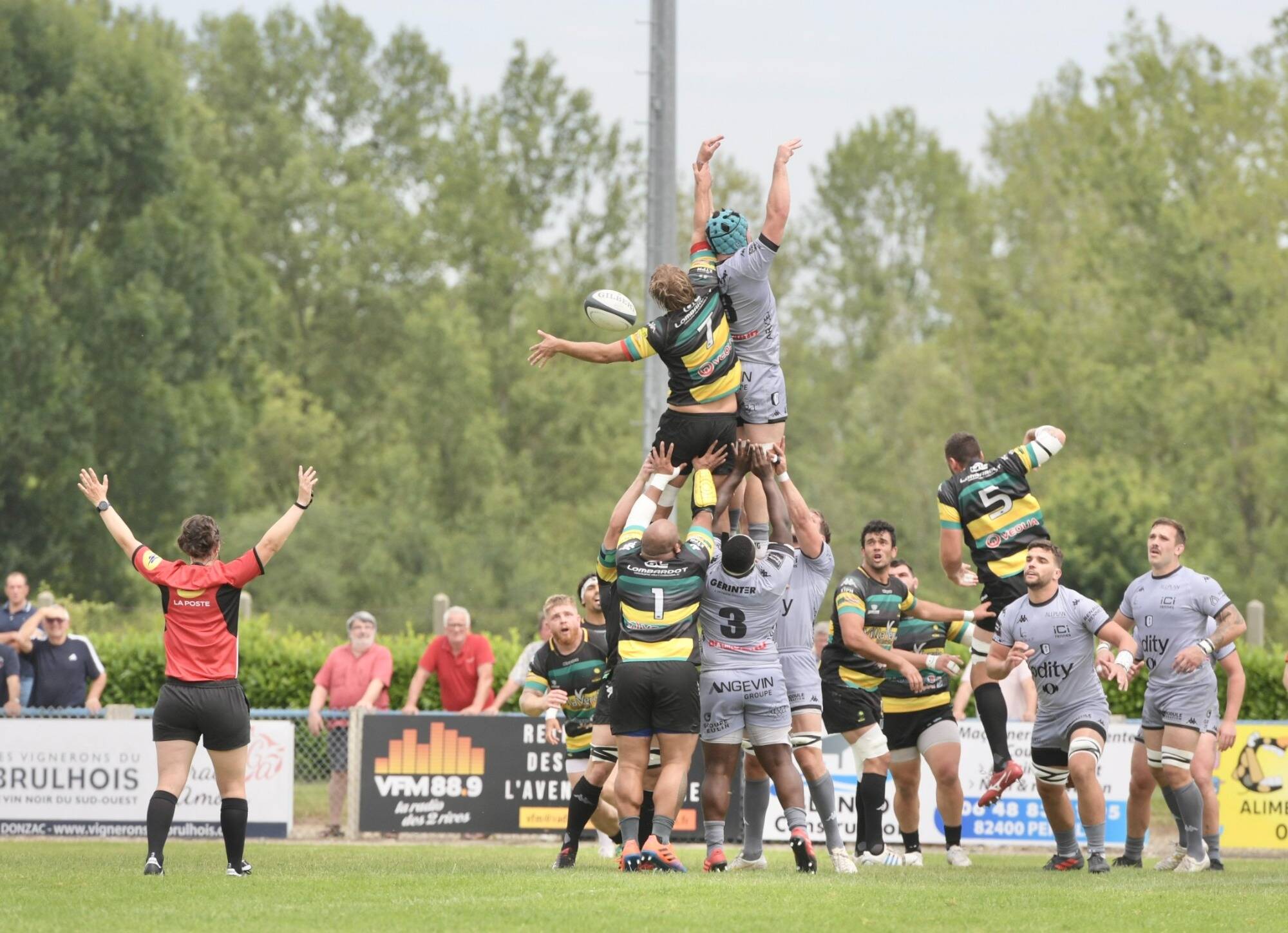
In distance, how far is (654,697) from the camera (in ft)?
33.2

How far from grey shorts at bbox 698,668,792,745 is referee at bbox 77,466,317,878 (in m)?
2.89

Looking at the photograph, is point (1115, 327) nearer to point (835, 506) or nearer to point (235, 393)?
point (835, 506)

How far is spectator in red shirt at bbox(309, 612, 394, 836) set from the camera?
50.2 ft

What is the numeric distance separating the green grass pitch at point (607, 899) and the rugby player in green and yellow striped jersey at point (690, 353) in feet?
9.29

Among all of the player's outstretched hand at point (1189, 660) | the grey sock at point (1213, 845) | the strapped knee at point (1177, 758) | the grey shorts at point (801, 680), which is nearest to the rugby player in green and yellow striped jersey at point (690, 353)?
the grey shorts at point (801, 680)

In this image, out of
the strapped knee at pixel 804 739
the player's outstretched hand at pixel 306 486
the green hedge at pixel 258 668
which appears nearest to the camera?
the player's outstretched hand at pixel 306 486

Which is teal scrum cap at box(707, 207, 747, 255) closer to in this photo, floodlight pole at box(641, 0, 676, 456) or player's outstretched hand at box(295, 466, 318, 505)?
player's outstretched hand at box(295, 466, 318, 505)

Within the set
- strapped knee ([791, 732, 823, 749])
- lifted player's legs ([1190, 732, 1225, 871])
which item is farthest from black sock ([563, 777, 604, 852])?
lifted player's legs ([1190, 732, 1225, 871])

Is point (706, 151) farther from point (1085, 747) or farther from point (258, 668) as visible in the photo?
point (258, 668)

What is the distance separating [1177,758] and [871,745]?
2.13 metres

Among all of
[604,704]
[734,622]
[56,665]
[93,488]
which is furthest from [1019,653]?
[56,665]

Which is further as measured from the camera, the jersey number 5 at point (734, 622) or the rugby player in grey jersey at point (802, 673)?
the rugby player in grey jersey at point (802, 673)

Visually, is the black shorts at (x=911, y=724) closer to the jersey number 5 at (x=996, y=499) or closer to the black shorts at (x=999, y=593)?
the black shorts at (x=999, y=593)

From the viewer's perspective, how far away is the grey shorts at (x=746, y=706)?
10414 millimetres
